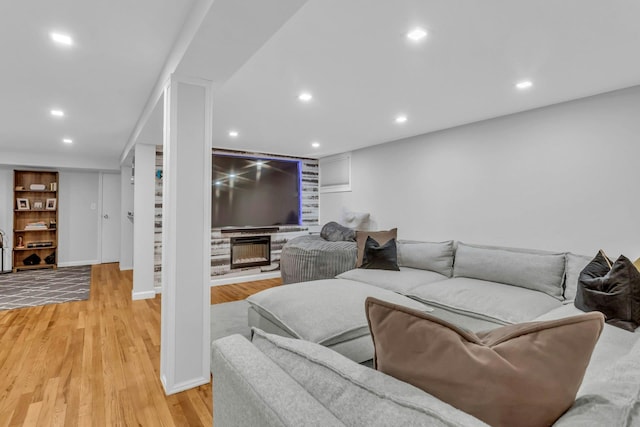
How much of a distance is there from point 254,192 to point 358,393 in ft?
17.3

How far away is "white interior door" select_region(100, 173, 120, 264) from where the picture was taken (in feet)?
24.4

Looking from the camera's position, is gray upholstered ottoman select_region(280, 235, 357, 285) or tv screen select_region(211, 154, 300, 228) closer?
gray upholstered ottoman select_region(280, 235, 357, 285)

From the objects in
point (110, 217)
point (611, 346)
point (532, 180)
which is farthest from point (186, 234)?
point (110, 217)

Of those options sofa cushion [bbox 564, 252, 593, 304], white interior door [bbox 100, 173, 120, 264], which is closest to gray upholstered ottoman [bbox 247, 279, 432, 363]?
sofa cushion [bbox 564, 252, 593, 304]

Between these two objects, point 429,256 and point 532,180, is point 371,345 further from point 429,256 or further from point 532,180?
point 532,180

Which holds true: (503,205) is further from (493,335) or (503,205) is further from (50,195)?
(50,195)

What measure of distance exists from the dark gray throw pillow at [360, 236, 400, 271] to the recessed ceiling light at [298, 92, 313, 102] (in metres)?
1.94

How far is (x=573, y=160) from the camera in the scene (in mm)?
3076

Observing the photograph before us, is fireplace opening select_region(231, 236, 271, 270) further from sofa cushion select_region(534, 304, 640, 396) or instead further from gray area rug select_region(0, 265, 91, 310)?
sofa cushion select_region(534, 304, 640, 396)

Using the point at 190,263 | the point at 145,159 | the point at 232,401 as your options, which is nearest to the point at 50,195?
the point at 145,159

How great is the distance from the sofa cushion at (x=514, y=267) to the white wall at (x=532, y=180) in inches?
13.5

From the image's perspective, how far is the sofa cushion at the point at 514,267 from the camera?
2863 millimetres

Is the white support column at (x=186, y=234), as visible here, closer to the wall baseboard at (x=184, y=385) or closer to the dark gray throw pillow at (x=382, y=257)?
the wall baseboard at (x=184, y=385)

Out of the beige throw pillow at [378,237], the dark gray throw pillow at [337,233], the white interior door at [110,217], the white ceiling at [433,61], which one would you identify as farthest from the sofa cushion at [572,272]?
the white interior door at [110,217]
